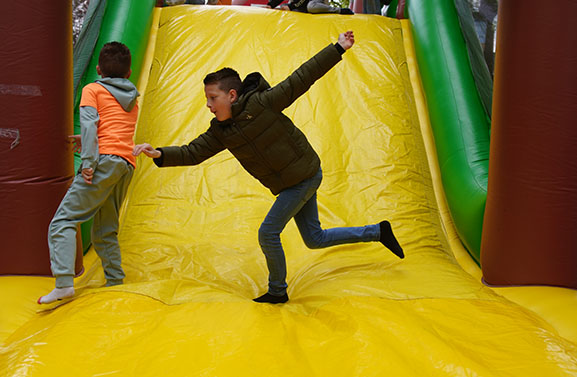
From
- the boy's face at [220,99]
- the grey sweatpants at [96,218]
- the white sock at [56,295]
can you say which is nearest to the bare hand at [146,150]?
the grey sweatpants at [96,218]

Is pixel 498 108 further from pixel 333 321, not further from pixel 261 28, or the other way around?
pixel 261 28

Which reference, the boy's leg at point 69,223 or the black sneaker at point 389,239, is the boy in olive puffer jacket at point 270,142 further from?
the black sneaker at point 389,239

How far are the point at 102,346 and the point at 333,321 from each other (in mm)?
710

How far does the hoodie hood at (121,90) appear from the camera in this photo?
2.09 meters

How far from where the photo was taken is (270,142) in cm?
202

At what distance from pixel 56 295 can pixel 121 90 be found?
816mm

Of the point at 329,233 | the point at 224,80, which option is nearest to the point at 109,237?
the point at 224,80

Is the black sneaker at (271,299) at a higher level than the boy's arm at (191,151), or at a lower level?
lower

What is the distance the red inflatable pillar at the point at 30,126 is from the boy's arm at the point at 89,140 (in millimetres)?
257

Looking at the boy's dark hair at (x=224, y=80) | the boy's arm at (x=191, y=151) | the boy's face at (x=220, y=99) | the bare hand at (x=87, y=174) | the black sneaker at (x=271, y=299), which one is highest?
the boy's dark hair at (x=224, y=80)

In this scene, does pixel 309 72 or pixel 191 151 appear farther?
pixel 191 151

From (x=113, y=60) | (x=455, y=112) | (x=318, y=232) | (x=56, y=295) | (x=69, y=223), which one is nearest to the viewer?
(x=56, y=295)

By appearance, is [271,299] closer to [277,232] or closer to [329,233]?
[277,232]

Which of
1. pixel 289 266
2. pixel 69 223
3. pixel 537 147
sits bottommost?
pixel 289 266
